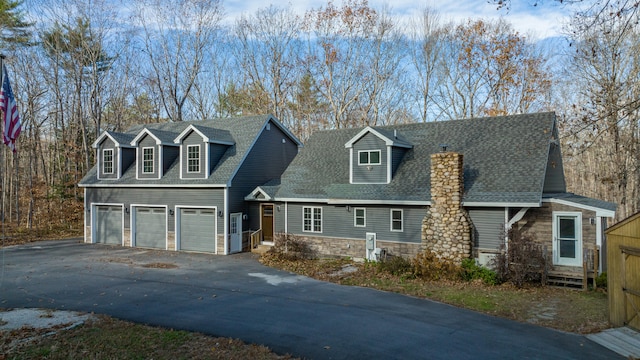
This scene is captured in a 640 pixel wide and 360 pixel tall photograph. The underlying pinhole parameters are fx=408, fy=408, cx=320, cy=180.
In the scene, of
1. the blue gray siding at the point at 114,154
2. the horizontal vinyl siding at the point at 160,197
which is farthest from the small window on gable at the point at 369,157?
the blue gray siding at the point at 114,154

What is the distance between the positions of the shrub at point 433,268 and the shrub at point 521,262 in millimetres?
1448

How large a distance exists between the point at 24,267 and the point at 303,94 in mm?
25085

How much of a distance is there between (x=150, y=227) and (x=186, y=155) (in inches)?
178

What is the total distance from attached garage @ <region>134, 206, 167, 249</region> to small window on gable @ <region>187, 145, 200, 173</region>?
2.69m

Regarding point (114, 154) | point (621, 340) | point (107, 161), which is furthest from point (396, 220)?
point (107, 161)

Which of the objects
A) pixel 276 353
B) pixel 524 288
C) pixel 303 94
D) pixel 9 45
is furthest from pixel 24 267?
pixel 303 94

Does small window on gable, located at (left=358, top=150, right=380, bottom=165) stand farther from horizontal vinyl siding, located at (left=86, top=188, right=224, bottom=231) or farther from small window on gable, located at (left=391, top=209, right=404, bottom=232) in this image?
horizontal vinyl siding, located at (left=86, top=188, right=224, bottom=231)

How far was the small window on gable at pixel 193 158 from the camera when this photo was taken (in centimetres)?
2094

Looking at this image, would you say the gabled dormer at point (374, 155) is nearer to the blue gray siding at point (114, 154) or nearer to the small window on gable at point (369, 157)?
the small window on gable at point (369, 157)

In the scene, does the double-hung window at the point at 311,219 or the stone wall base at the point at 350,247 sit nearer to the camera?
the stone wall base at the point at 350,247

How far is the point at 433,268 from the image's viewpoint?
14.2m

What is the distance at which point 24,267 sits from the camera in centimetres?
1691

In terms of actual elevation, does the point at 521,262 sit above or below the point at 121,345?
above

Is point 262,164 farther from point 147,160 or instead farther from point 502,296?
point 502,296
